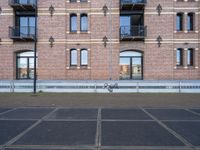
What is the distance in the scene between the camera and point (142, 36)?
22391 mm

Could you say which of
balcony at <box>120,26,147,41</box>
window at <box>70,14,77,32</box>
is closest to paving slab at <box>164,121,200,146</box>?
balcony at <box>120,26,147,41</box>

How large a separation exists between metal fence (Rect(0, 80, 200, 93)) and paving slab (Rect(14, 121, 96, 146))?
1207 centimetres

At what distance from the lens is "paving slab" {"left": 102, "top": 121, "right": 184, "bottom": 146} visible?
577cm

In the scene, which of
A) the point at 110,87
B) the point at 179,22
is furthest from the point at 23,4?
the point at 179,22

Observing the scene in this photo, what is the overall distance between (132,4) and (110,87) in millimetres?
8550

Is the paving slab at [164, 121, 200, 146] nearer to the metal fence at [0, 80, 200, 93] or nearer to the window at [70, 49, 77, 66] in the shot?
the metal fence at [0, 80, 200, 93]

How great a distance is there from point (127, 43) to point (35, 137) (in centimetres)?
1821

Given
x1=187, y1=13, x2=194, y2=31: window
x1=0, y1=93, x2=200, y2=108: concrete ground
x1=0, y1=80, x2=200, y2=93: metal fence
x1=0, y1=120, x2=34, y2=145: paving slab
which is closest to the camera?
x1=0, y1=120, x2=34, y2=145: paving slab

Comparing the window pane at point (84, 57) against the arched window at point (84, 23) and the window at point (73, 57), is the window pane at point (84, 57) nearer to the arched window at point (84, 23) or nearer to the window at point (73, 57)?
the window at point (73, 57)

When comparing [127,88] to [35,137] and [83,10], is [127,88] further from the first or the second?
[35,137]

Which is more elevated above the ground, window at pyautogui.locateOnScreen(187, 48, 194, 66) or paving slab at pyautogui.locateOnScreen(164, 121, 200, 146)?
window at pyautogui.locateOnScreen(187, 48, 194, 66)

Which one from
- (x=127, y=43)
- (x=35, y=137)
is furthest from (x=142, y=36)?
(x=35, y=137)

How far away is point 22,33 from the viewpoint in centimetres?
2303

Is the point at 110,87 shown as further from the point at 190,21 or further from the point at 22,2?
the point at 22,2
